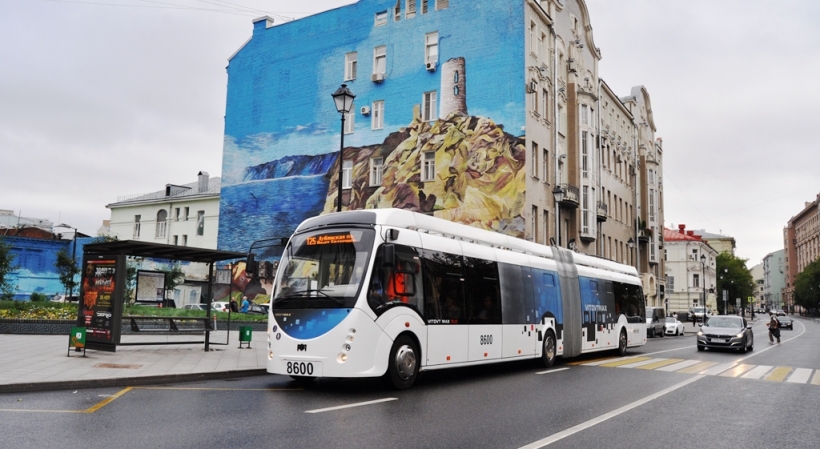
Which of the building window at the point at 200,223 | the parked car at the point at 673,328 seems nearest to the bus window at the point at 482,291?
the parked car at the point at 673,328

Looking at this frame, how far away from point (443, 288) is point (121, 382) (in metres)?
6.35

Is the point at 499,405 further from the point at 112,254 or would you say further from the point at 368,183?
the point at 368,183

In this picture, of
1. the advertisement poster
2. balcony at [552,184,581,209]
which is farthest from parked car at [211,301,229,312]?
the advertisement poster

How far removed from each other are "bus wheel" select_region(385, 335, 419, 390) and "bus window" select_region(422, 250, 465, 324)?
0.76 meters

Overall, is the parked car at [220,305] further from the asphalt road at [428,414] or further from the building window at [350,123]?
the asphalt road at [428,414]

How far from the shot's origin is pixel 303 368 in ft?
37.9

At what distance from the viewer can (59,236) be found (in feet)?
237

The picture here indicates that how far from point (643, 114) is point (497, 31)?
118 ft

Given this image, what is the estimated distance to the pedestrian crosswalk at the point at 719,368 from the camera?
15.9m

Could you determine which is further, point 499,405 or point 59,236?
point 59,236

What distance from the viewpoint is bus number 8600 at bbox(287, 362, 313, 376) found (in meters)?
11.5

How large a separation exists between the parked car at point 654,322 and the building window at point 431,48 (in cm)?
2060

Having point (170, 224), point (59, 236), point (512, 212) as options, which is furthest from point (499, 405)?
point (59, 236)

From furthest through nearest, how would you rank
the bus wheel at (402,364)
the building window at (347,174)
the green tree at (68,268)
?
1. the green tree at (68,268)
2. the building window at (347,174)
3. the bus wheel at (402,364)
